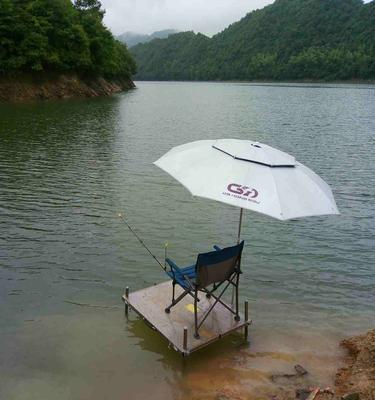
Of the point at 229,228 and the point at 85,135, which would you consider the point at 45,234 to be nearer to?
the point at 229,228

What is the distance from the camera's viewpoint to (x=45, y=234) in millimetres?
11453

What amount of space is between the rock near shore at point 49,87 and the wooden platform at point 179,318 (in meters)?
51.0

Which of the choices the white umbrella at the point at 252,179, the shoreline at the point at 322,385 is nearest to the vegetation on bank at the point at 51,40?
the white umbrella at the point at 252,179

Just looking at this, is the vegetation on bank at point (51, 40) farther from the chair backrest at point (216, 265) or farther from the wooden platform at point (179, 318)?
the chair backrest at point (216, 265)

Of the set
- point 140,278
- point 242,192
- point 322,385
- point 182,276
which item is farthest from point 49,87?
point 322,385

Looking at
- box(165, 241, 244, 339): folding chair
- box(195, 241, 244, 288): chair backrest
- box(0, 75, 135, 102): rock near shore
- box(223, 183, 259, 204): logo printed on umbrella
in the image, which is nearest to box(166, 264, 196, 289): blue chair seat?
box(165, 241, 244, 339): folding chair

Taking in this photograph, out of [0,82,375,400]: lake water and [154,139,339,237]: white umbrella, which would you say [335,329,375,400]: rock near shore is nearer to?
[0,82,375,400]: lake water

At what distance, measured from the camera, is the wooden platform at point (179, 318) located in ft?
21.8

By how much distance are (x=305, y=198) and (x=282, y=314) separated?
2.96m

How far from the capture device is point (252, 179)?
610cm

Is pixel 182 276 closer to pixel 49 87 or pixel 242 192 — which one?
pixel 242 192

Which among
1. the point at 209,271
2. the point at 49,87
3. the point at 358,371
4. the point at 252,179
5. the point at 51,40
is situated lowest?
the point at 358,371

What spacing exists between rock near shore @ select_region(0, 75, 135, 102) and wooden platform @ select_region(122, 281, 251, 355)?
167 ft

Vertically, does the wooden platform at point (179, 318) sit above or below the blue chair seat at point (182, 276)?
below
